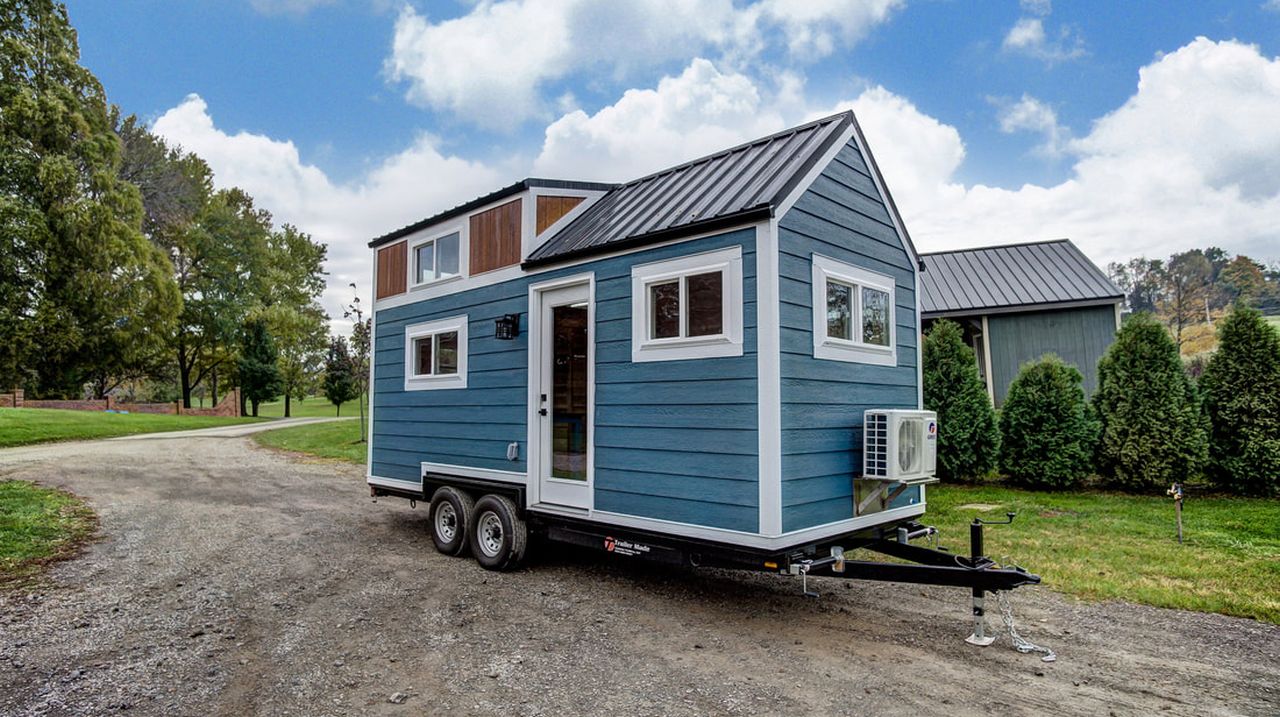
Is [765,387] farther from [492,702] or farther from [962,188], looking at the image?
[962,188]

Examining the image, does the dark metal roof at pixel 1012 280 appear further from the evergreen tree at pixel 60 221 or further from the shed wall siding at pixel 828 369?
the evergreen tree at pixel 60 221

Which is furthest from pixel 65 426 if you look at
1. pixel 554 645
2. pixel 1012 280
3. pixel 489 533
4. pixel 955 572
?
pixel 1012 280

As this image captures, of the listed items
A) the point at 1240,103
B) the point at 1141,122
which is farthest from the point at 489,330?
the point at 1240,103

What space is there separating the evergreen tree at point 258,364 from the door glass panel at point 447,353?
2841cm

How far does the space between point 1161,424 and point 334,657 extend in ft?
32.0

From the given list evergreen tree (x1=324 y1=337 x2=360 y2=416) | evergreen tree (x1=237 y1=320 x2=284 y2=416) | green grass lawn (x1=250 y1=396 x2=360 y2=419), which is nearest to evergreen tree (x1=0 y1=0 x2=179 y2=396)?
evergreen tree (x1=237 y1=320 x2=284 y2=416)

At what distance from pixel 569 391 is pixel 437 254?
232 cm

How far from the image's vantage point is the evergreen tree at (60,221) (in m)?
20.4

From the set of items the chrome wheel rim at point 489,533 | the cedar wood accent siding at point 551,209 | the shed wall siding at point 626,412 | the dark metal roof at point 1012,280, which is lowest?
the chrome wheel rim at point 489,533

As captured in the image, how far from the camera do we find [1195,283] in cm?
3900

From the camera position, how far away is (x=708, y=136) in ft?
40.1

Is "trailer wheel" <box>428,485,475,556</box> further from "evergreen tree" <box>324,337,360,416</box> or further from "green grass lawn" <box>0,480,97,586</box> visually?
"evergreen tree" <box>324,337,360,416</box>

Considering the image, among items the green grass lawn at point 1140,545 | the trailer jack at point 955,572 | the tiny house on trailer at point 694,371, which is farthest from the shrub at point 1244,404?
the trailer jack at point 955,572

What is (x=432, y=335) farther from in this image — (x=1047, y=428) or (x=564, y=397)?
(x=1047, y=428)
